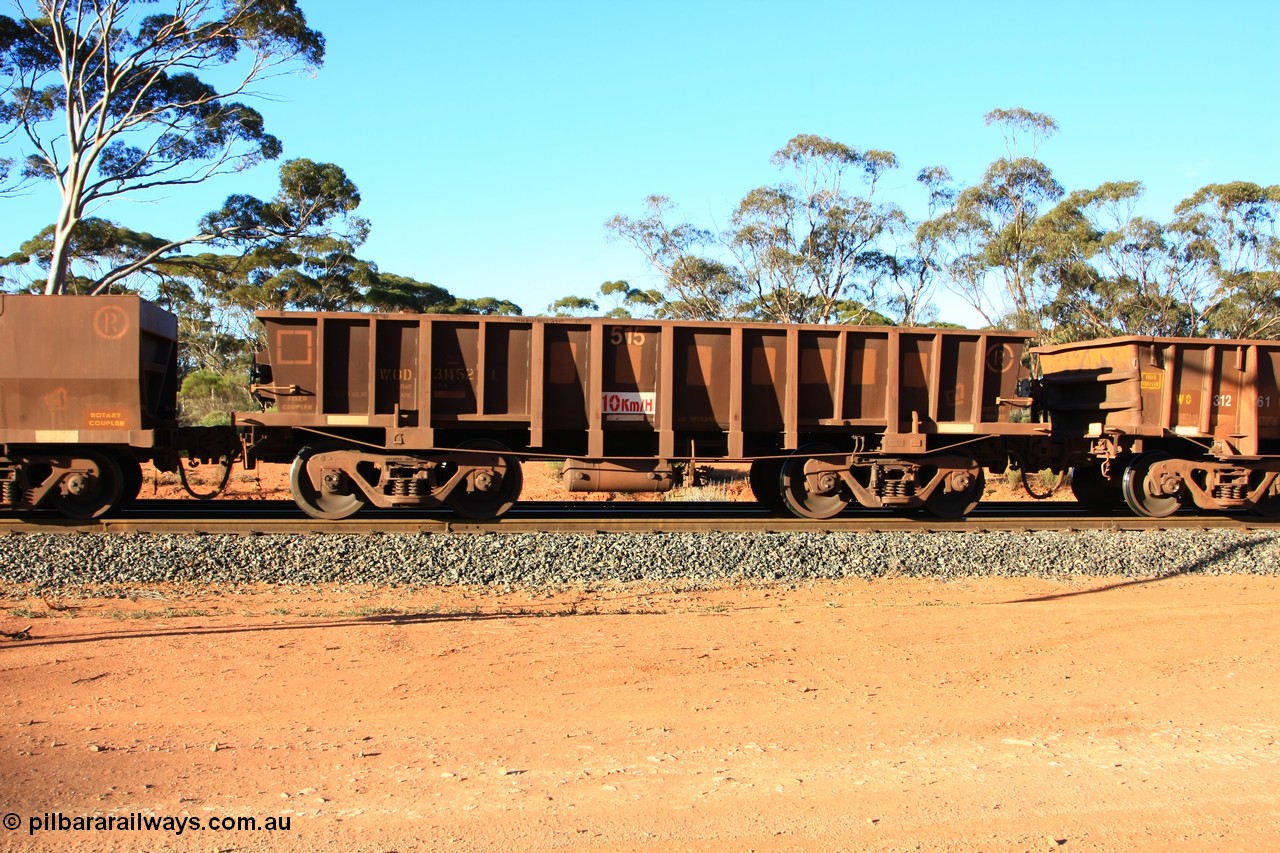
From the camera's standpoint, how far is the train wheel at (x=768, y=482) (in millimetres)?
12594

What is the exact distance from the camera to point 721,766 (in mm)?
4613

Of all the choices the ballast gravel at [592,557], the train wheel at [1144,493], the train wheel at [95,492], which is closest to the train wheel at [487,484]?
the ballast gravel at [592,557]

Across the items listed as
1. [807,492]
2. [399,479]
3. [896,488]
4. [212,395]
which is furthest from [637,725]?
[212,395]

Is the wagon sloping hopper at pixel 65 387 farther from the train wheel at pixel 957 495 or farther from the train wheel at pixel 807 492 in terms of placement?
the train wheel at pixel 957 495

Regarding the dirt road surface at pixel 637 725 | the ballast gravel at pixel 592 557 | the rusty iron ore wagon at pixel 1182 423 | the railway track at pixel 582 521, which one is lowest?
the dirt road surface at pixel 637 725

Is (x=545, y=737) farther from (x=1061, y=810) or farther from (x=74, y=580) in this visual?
(x=74, y=580)

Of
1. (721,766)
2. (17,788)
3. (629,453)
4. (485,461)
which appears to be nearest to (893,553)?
(629,453)

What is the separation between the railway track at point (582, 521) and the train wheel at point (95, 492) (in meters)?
0.18

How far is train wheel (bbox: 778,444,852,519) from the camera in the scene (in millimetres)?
11891

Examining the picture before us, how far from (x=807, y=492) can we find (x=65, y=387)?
28.9ft

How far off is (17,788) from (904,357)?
10.2 metres

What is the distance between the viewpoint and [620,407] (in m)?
11.4

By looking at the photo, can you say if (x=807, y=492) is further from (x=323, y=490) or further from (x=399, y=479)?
(x=323, y=490)

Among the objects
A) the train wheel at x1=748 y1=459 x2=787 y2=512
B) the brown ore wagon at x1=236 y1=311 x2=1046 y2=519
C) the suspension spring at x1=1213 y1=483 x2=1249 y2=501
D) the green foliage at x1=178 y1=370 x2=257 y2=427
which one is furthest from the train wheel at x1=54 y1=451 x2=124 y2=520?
the green foliage at x1=178 y1=370 x2=257 y2=427
